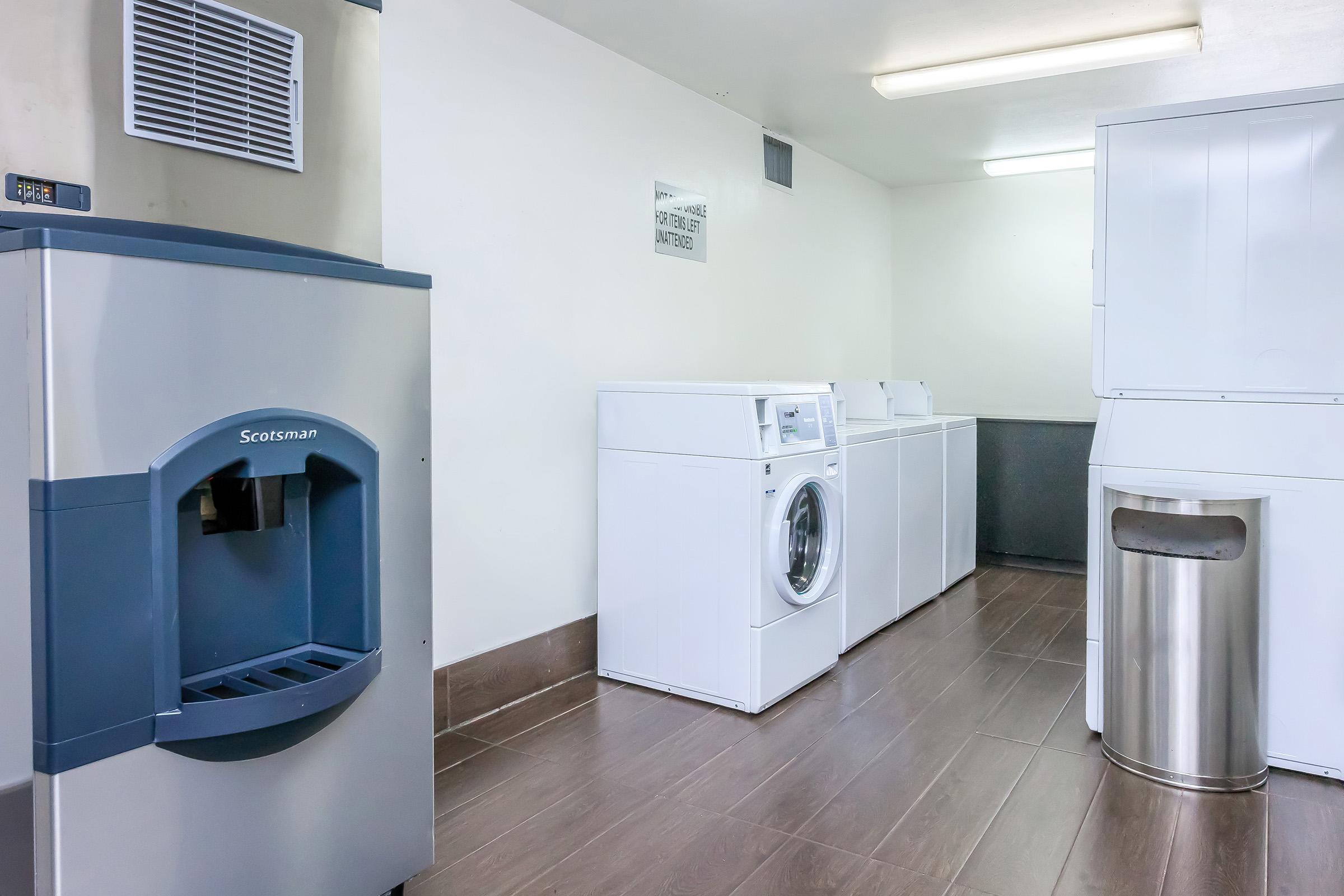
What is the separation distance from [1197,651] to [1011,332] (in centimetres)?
379

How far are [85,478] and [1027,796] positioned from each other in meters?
2.32

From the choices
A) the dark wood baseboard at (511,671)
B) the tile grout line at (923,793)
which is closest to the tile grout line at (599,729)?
the dark wood baseboard at (511,671)

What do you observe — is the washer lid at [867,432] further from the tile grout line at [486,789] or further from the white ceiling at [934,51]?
the tile grout line at [486,789]

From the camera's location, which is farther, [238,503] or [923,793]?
[923,793]

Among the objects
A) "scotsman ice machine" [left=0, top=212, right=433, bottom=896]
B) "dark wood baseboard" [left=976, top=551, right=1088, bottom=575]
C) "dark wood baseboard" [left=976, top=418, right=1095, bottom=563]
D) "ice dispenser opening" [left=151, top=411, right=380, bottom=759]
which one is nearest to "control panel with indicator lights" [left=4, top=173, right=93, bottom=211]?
"scotsman ice machine" [left=0, top=212, right=433, bottom=896]

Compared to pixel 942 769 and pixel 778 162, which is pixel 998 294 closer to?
pixel 778 162

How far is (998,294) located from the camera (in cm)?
594

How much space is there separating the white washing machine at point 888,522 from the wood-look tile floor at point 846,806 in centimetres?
51

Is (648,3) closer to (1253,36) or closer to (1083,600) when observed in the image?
(1253,36)

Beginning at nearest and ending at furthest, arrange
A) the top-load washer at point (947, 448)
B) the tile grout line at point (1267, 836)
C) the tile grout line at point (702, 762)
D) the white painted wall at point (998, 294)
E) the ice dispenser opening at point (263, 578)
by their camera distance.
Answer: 1. the ice dispenser opening at point (263, 578)
2. the tile grout line at point (1267, 836)
3. the tile grout line at point (702, 762)
4. the top-load washer at point (947, 448)
5. the white painted wall at point (998, 294)

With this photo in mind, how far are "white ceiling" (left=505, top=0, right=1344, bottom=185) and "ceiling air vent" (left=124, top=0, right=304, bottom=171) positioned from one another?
150 centimetres

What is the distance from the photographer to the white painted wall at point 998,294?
5.68 m

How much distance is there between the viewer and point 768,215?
15.3 ft

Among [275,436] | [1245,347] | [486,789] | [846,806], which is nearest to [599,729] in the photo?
[486,789]
